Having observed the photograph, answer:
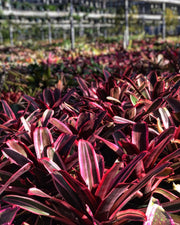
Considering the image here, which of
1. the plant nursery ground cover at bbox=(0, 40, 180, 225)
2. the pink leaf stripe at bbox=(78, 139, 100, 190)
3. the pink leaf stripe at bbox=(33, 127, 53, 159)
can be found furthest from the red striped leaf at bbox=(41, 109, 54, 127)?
the pink leaf stripe at bbox=(78, 139, 100, 190)

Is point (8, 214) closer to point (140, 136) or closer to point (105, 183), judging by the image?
point (105, 183)

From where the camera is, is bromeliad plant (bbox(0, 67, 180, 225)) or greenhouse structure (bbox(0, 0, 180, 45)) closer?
bromeliad plant (bbox(0, 67, 180, 225))

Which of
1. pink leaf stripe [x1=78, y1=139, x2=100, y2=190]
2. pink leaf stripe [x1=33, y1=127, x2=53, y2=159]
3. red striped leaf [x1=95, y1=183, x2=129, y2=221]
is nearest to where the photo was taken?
red striped leaf [x1=95, y1=183, x2=129, y2=221]

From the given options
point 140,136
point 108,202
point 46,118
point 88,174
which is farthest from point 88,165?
point 46,118

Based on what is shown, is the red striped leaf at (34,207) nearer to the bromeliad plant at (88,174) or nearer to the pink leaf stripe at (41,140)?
the bromeliad plant at (88,174)

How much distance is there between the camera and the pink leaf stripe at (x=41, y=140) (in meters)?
1.14

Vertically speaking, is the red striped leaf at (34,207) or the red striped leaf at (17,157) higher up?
the red striped leaf at (17,157)

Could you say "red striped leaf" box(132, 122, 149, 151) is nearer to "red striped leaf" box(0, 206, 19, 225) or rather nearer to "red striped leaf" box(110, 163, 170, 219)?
"red striped leaf" box(110, 163, 170, 219)

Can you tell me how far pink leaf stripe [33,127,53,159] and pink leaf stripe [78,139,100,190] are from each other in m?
0.20

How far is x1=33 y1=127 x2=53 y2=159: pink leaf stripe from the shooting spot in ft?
3.75

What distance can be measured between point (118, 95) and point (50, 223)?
3.34ft

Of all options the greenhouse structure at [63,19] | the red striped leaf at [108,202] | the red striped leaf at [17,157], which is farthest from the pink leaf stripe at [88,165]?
the greenhouse structure at [63,19]

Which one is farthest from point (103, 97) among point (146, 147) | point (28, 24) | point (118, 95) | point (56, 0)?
point (56, 0)

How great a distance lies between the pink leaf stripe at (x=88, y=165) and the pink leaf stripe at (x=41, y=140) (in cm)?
20
